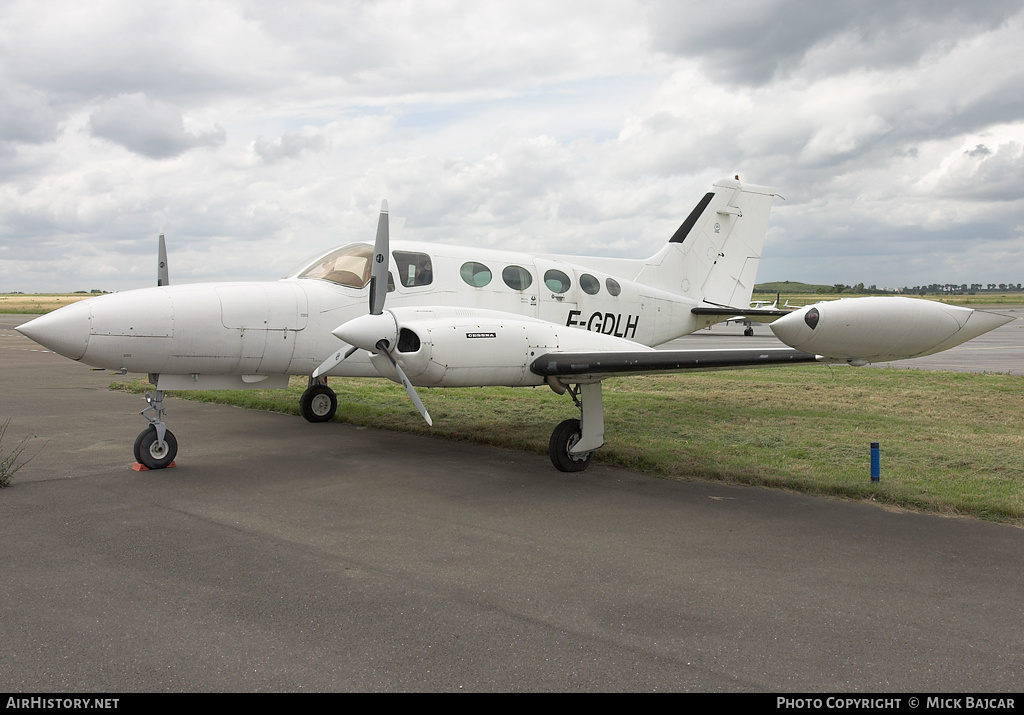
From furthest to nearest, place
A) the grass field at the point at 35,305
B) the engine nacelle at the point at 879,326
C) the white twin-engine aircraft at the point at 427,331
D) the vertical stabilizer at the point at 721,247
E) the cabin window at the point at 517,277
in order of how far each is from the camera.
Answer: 1. the grass field at the point at 35,305
2. the vertical stabilizer at the point at 721,247
3. the cabin window at the point at 517,277
4. the white twin-engine aircraft at the point at 427,331
5. the engine nacelle at the point at 879,326

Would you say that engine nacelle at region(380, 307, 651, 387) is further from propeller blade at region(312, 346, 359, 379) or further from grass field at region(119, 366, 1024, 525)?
grass field at region(119, 366, 1024, 525)

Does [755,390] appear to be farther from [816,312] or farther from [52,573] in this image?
[52,573]

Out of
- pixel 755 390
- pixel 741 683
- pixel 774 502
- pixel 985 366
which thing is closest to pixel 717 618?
pixel 741 683

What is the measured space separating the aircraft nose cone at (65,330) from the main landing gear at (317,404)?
16.4ft

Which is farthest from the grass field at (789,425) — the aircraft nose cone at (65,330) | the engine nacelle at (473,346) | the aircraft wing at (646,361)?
the aircraft nose cone at (65,330)

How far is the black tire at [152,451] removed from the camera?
27.7 ft

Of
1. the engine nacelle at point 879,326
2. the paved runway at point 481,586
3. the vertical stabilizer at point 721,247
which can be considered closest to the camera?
the paved runway at point 481,586

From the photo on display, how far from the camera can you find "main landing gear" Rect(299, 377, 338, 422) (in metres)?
12.7

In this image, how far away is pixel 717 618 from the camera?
14.7 ft

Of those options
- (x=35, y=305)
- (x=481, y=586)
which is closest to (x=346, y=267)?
(x=481, y=586)

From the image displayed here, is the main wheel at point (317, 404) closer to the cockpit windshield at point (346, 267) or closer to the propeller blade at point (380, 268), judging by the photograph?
the cockpit windshield at point (346, 267)

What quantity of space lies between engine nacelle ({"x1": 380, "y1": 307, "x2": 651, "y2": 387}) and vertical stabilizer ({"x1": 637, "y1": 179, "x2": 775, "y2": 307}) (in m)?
5.31

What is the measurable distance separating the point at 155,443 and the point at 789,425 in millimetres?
9522
